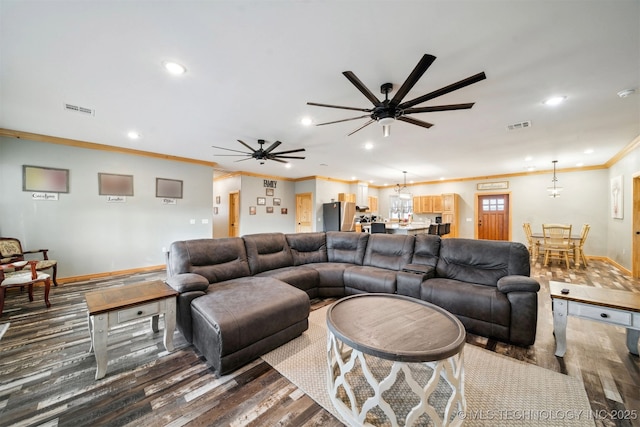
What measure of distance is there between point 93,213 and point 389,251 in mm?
5787

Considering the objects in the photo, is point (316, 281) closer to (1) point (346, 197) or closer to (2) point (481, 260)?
(2) point (481, 260)

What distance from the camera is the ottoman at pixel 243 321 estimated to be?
6.19 ft

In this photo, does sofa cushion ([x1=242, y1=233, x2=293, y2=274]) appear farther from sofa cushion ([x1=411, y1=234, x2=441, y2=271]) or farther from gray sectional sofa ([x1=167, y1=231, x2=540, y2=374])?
sofa cushion ([x1=411, y1=234, x2=441, y2=271])

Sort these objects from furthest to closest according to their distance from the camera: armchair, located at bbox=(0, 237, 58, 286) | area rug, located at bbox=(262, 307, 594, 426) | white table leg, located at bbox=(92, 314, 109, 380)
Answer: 1. armchair, located at bbox=(0, 237, 58, 286)
2. white table leg, located at bbox=(92, 314, 109, 380)
3. area rug, located at bbox=(262, 307, 594, 426)

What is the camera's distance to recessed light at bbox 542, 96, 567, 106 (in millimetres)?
2795

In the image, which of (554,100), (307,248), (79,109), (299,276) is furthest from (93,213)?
(554,100)

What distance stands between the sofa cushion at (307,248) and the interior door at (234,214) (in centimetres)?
439

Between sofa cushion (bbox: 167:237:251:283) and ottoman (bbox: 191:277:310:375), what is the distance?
375 mm

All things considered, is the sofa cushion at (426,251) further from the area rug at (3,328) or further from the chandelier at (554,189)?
the chandelier at (554,189)

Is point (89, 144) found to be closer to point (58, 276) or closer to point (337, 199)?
point (58, 276)

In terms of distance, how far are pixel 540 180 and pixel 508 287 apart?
297 inches

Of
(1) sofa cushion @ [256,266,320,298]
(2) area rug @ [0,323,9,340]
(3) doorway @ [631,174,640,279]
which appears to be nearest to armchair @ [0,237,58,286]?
(2) area rug @ [0,323,9,340]

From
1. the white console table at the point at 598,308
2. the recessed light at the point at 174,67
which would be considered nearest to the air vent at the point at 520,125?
the white console table at the point at 598,308

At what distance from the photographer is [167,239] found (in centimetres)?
566
